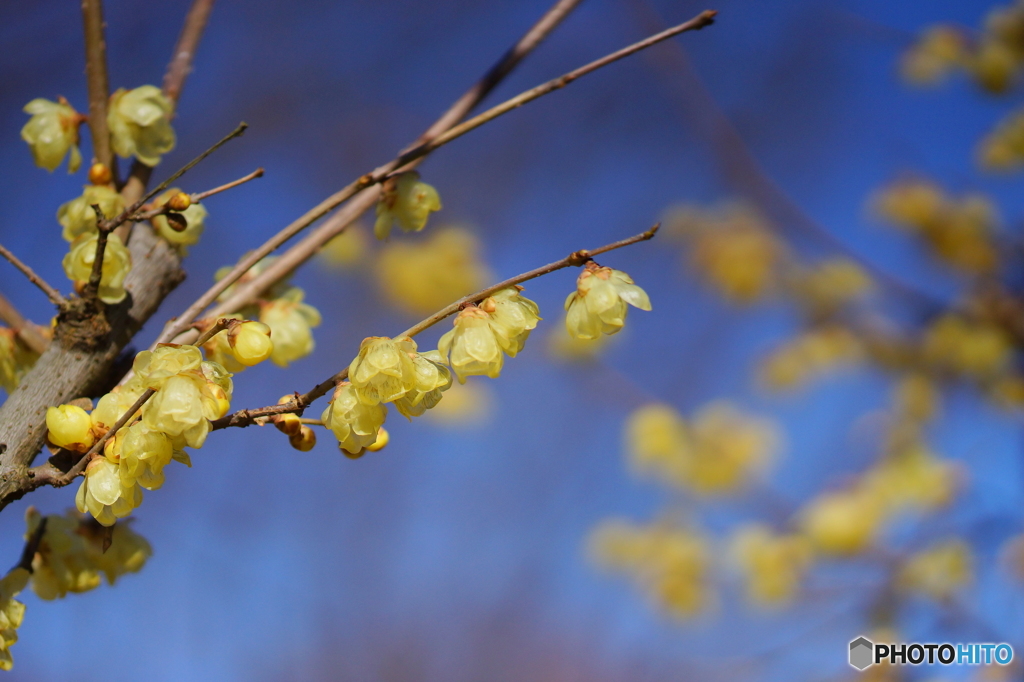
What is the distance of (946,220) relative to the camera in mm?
1692

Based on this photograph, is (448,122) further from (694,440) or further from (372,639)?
(372,639)

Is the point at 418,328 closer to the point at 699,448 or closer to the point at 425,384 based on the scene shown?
the point at 425,384

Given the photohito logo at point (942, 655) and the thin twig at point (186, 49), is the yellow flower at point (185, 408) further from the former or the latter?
the photohito logo at point (942, 655)

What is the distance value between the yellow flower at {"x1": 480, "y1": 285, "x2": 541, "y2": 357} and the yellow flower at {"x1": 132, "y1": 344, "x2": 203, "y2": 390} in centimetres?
14

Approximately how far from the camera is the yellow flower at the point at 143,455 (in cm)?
30

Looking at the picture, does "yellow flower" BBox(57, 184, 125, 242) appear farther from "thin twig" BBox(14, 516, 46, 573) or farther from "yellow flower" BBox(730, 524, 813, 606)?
"yellow flower" BBox(730, 524, 813, 606)

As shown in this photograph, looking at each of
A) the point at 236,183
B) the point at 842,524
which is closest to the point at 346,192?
the point at 236,183

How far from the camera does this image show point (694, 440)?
1792 mm

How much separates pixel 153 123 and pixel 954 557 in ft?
5.67

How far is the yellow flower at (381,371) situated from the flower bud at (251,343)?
0.05 meters

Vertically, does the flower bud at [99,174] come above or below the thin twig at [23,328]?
above

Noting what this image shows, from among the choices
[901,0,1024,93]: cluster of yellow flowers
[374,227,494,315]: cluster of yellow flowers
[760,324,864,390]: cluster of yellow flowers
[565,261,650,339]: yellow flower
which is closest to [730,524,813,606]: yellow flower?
[760,324,864,390]: cluster of yellow flowers

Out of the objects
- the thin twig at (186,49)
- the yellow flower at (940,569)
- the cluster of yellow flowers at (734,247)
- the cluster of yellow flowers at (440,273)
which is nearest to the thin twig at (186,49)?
the thin twig at (186,49)

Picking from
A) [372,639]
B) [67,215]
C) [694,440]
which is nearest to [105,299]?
[67,215]
